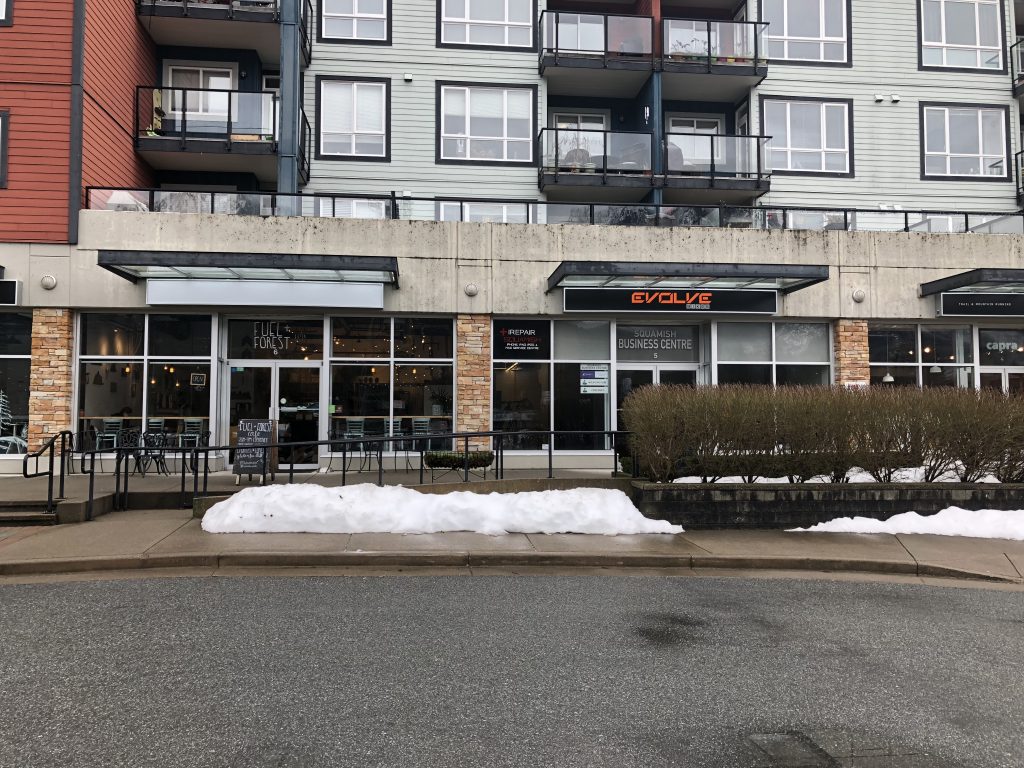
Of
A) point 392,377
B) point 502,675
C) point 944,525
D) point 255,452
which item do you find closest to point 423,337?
point 392,377

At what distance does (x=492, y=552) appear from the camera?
7.64 meters

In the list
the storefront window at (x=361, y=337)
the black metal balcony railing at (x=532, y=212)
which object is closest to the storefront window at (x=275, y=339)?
the storefront window at (x=361, y=337)

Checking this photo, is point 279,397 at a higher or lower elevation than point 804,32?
lower

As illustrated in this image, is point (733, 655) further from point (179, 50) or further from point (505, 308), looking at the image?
point (179, 50)

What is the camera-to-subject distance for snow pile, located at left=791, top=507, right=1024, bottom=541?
29.4ft

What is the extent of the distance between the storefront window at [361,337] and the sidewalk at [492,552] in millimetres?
6330

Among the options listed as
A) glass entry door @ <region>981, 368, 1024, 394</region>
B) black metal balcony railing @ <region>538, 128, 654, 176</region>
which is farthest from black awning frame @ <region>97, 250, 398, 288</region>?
glass entry door @ <region>981, 368, 1024, 394</region>

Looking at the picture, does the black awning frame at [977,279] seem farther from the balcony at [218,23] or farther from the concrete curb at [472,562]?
the balcony at [218,23]

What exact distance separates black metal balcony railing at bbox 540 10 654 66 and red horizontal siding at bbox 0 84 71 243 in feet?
36.3

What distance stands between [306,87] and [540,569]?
49.2 ft

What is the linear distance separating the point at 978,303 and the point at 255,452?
50.9 feet

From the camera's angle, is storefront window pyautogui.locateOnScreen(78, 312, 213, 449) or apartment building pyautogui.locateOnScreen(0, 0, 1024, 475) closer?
apartment building pyautogui.locateOnScreen(0, 0, 1024, 475)

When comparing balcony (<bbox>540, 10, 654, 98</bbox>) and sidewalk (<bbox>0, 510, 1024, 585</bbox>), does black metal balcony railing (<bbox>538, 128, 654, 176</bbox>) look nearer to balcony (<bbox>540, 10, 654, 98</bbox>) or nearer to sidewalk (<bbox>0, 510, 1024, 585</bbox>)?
balcony (<bbox>540, 10, 654, 98</bbox>)

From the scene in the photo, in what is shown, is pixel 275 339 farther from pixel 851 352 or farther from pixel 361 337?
pixel 851 352
